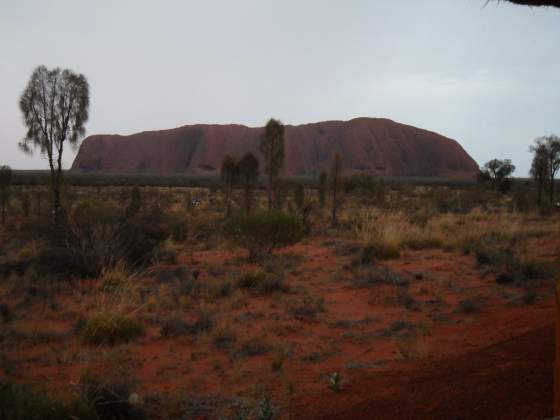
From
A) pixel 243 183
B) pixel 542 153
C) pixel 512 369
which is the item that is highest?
pixel 542 153

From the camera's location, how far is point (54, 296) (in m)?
8.38

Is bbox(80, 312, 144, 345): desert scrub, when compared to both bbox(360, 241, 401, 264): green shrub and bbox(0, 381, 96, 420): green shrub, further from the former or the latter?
bbox(360, 241, 401, 264): green shrub

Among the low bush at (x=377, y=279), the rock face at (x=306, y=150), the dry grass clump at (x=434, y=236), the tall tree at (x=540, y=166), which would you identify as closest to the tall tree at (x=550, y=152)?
the tall tree at (x=540, y=166)

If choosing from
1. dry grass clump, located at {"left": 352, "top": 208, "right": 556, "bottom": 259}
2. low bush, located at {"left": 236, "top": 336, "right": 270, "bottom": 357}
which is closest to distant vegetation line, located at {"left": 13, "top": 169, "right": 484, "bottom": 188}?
dry grass clump, located at {"left": 352, "top": 208, "right": 556, "bottom": 259}

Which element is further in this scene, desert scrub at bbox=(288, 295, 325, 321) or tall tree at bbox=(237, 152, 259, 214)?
tall tree at bbox=(237, 152, 259, 214)

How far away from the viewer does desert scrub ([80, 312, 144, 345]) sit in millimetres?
6102

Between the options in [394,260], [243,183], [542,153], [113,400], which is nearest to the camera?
[113,400]

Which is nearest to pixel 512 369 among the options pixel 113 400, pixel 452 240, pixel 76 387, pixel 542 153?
pixel 113 400

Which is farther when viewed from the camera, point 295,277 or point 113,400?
point 295,277

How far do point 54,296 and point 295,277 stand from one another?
475cm

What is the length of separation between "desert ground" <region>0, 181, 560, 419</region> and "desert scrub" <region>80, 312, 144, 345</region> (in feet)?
0.06

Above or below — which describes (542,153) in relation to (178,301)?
above

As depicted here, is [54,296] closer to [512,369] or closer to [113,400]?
[113,400]

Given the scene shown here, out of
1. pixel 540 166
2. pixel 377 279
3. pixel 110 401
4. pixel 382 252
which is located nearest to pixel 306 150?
pixel 540 166
